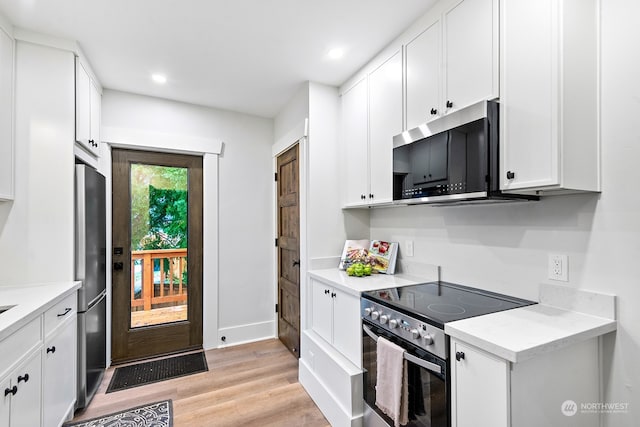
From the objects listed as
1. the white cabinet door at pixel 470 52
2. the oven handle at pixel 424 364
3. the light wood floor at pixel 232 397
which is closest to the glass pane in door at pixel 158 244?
the light wood floor at pixel 232 397

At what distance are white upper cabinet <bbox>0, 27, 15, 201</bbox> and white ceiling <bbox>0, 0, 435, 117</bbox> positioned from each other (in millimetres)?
203

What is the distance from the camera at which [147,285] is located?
3.17m

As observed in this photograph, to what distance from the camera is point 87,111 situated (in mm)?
2469

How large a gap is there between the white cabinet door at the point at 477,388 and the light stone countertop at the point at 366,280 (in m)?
0.76

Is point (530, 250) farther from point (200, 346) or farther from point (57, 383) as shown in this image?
point (200, 346)

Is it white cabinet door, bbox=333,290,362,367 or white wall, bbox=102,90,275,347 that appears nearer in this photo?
white cabinet door, bbox=333,290,362,367

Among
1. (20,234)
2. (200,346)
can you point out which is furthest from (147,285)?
(20,234)

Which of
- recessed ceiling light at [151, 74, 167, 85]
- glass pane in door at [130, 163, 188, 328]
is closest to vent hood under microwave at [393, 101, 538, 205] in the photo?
recessed ceiling light at [151, 74, 167, 85]

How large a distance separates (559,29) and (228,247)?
3199mm

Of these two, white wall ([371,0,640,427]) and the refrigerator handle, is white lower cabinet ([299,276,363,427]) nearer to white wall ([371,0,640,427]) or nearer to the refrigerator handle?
white wall ([371,0,640,427])

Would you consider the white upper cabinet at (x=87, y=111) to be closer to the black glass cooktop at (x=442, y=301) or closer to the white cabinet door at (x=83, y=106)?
the white cabinet door at (x=83, y=106)

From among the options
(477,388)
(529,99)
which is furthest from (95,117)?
(477,388)

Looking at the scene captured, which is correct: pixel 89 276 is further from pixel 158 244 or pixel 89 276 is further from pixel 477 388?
pixel 477 388

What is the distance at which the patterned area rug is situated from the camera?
6.88 ft
